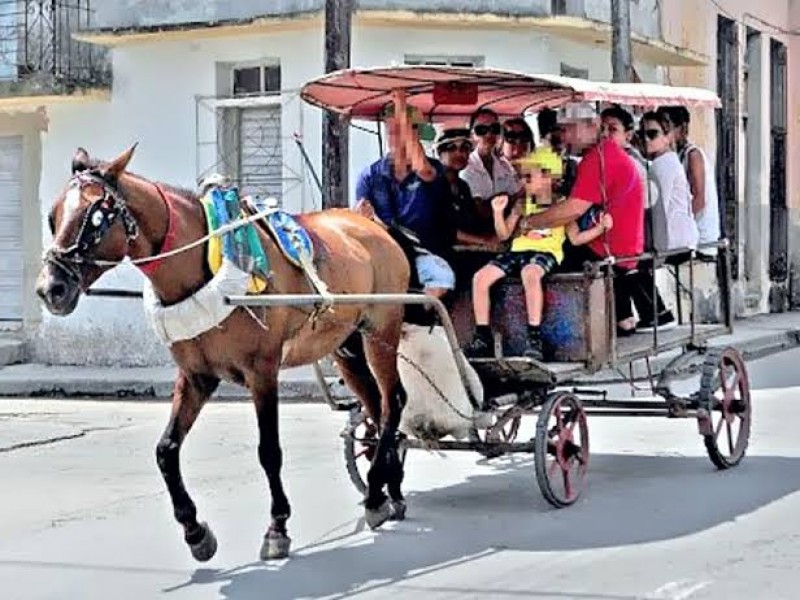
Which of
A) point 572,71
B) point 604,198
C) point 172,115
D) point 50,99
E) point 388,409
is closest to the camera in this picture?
point 388,409

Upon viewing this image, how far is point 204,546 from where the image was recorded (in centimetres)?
833

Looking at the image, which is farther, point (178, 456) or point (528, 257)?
point (528, 257)

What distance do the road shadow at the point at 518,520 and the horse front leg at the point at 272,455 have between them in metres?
0.11

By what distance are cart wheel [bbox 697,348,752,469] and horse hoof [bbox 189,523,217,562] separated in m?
3.93

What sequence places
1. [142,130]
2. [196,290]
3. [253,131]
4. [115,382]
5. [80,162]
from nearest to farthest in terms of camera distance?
[80,162] < [196,290] < [115,382] < [253,131] < [142,130]

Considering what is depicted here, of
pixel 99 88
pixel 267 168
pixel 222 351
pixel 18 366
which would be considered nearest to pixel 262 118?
pixel 267 168

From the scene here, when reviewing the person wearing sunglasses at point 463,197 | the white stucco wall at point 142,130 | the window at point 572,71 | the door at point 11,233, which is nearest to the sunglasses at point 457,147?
the person wearing sunglasses at point 463,197

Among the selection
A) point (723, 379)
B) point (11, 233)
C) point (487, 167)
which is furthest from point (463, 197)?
point (11, 233)

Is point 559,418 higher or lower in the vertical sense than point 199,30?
lower

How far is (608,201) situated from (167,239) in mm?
3307

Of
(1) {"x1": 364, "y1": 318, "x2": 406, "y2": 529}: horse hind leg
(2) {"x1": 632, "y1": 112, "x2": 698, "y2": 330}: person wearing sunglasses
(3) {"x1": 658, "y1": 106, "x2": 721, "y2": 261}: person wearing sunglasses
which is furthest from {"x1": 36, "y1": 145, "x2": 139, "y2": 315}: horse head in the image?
(3) {"x1": 658, "y1": 106, "x2": 721, "y2": 261}: person wearing sunglasses

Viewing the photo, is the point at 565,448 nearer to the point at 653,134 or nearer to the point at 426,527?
the point at 426,527

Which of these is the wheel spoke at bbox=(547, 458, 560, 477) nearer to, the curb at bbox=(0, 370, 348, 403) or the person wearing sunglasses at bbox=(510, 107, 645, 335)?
the person wearing sunglasses at bbox=(510, 107, 645, 335)

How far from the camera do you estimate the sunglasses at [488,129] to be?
1080cm
